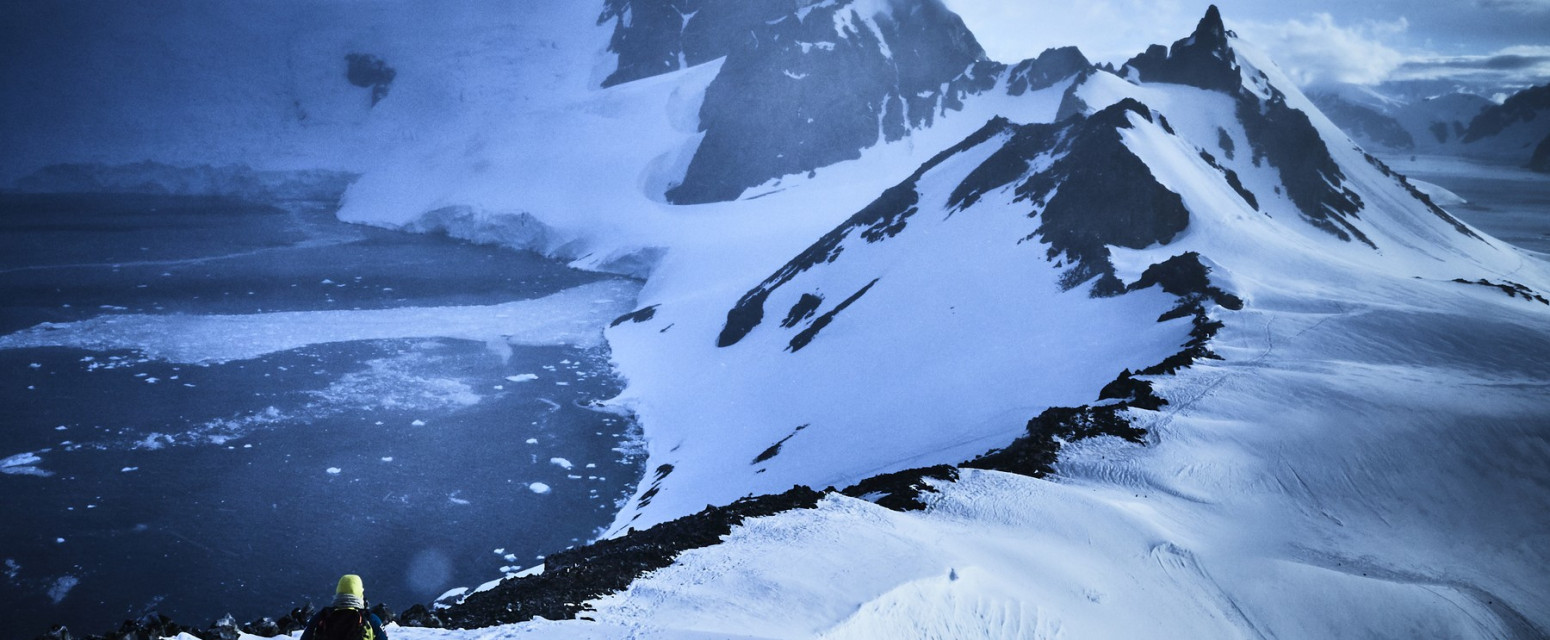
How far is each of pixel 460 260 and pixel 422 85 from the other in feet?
212

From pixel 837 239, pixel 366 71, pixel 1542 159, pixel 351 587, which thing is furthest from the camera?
pixel 1542 159

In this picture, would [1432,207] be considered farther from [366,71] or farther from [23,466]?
[366,71]

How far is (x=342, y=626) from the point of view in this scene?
7.75 m

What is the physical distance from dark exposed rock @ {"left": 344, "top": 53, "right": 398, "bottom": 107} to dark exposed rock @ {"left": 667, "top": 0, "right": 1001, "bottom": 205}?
60.7 m

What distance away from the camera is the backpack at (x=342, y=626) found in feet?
25.3

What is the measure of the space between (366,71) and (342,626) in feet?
500

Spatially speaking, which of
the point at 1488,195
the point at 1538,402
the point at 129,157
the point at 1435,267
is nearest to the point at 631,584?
the point at 1538,402

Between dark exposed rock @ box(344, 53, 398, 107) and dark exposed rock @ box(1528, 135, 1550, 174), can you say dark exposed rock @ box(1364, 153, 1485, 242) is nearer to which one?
dark exposed rock @ box(1528, 135, 1550, 174)

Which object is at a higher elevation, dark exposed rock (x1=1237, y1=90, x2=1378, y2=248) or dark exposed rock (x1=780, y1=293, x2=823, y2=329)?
dark exposed rock (x1=1237, y1=90, x2=1378, y2=248)

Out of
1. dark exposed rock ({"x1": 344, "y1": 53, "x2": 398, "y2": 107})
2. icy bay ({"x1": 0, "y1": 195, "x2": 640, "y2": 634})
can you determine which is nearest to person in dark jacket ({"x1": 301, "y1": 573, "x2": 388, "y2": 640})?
icy bay ({"x1": 0, "y1": 195, "x2": 640, "y2": 634})

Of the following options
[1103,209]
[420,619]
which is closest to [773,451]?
[1103,209]

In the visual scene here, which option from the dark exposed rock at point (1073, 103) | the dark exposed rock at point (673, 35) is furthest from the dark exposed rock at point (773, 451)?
the dark exposed rock at point (673, 35)

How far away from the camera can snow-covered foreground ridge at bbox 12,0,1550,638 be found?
47.2 feet

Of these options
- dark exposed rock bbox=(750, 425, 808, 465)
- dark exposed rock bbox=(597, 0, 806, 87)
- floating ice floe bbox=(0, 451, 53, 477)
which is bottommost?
dark exposed rock bbox=(750, 425, 808, 465)
